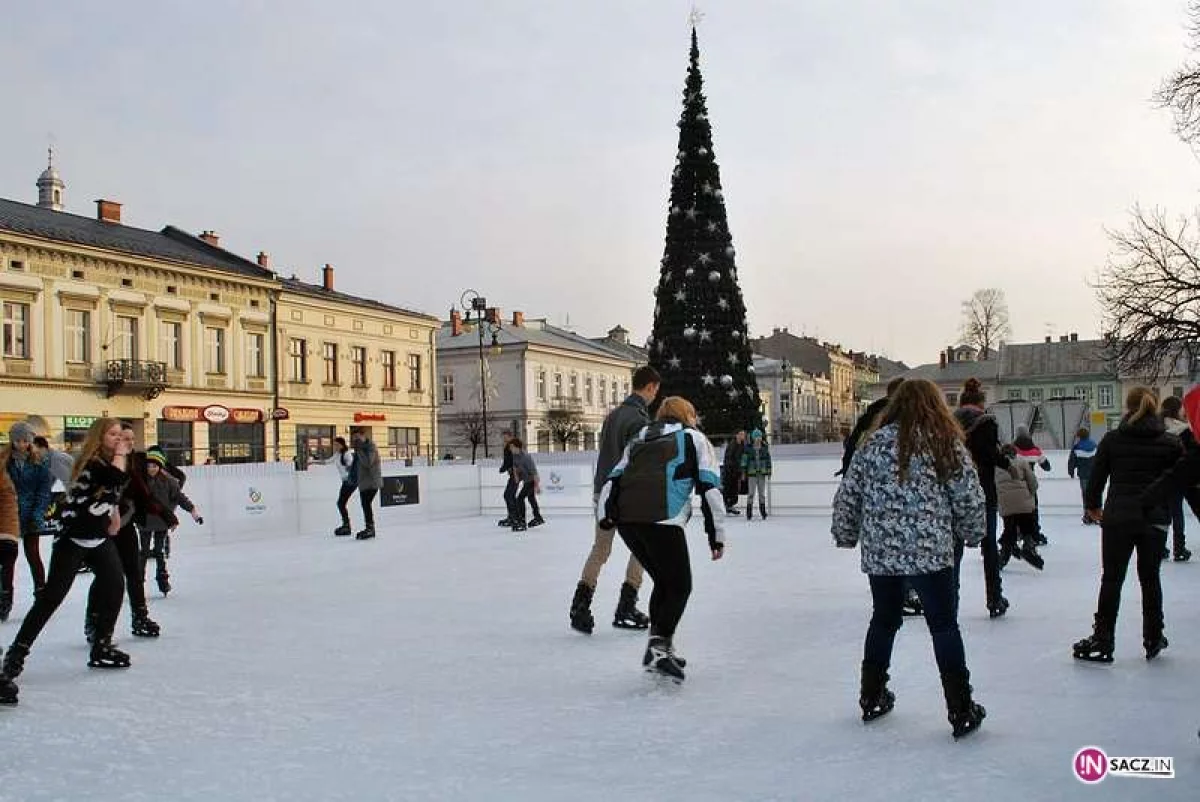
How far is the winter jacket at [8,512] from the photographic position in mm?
7500

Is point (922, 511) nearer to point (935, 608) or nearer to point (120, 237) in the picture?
point (935, 608)

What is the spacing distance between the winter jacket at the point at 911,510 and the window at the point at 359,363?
1921 inches

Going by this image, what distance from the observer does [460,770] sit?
16.0ft

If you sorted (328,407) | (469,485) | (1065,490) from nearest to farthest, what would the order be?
(1065,490) → (469,485) → (328,407)

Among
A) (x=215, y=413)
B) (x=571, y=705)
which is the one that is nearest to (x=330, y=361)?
(x=215, y=413)

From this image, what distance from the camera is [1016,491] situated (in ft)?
36.4

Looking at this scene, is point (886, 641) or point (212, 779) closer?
point (212, 779)

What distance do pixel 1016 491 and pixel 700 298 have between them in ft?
45.9

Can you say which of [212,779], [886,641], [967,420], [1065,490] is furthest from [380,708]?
[1065,490]

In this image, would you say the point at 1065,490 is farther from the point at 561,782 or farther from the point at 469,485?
the point at 561,782

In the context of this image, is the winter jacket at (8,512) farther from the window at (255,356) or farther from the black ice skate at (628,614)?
the window at (255,356)

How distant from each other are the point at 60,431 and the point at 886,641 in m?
38.0

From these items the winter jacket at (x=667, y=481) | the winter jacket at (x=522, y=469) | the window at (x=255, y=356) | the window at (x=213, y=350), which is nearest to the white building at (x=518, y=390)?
the window at (x=255, y=356)

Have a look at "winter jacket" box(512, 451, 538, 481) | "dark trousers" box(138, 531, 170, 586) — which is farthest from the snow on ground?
"winter jacket" box(512, 451, 538, 481)
